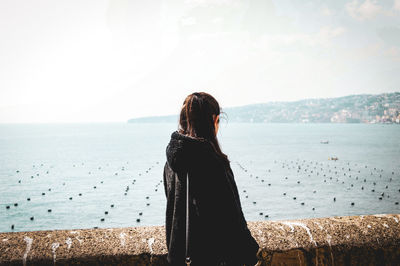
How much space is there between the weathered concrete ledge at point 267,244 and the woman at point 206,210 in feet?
1.52

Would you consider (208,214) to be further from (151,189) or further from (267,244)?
(151,189)

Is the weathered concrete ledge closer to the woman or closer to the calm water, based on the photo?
the woman

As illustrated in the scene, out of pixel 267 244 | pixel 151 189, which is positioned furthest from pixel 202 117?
pixel 151 189

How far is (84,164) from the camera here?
10256cm

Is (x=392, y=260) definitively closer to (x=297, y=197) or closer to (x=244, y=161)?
(x=297, y=197)

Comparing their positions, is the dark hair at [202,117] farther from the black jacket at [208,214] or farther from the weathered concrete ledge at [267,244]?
the weathered concrete ledge at [267,244]

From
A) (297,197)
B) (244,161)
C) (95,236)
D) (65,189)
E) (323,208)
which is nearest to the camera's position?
(95,236)

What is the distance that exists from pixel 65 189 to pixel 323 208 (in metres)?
50.4

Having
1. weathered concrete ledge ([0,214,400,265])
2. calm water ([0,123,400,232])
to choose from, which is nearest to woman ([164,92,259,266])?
weathered concrete ledge ([0,214,400,265])

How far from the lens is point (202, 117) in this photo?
8.91ft

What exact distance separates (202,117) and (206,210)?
2.45 ft

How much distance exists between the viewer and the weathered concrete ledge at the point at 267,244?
9.36ft

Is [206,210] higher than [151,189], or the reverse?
[206,210]

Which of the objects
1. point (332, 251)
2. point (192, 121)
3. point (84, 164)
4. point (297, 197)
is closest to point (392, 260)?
point (332, 251)
